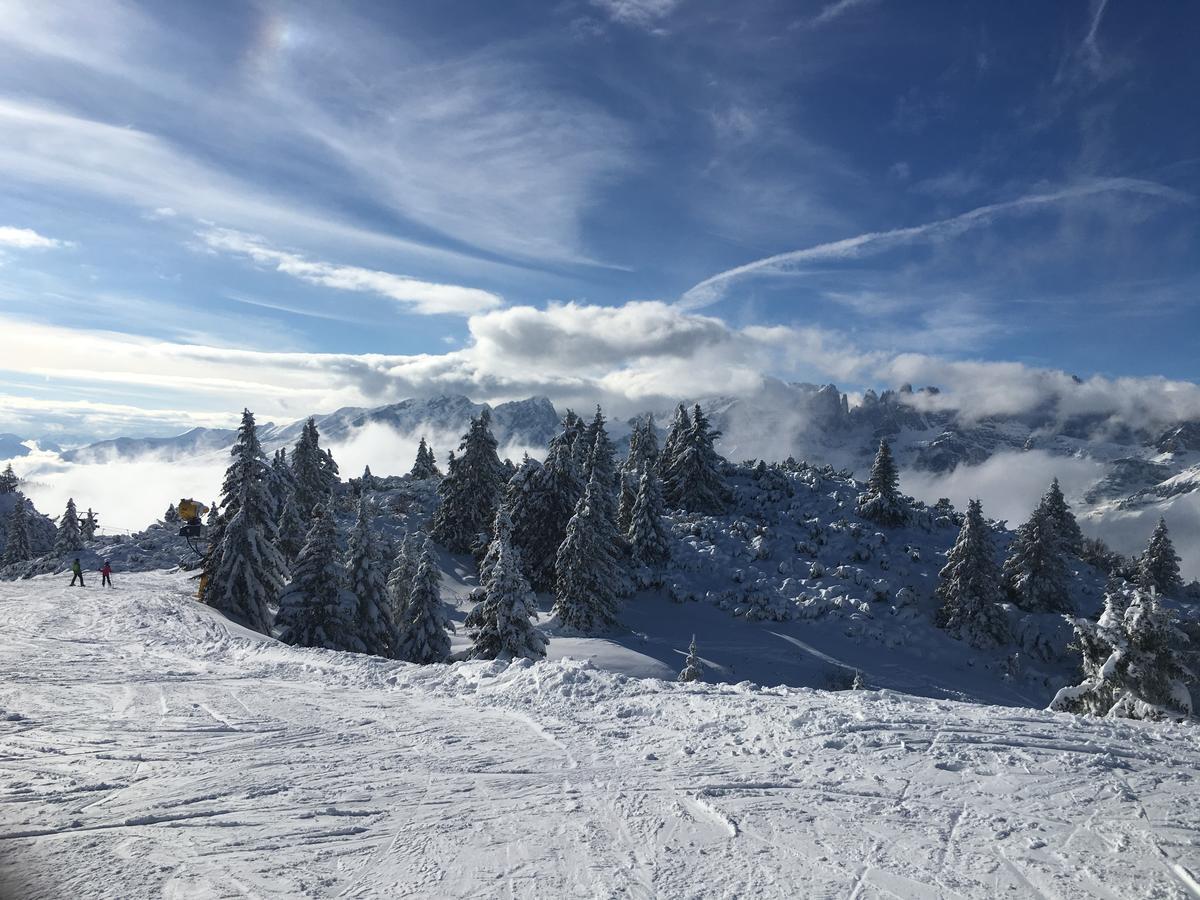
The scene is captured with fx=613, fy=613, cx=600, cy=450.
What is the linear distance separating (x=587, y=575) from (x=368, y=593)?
1227cm

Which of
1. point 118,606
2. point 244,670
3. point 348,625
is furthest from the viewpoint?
point 348,625

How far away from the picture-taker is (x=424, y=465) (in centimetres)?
7556

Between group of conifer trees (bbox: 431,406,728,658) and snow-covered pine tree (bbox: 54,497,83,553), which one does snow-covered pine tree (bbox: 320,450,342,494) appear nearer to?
group of conifer trees (bbox: 431,406,728,658)

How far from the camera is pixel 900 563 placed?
44.8m

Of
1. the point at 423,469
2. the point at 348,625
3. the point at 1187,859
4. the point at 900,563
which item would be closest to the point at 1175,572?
the point at 900,563

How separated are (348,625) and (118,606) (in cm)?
830

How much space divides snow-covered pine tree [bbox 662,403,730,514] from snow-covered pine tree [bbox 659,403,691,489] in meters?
0.43

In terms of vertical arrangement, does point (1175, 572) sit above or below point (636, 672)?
above

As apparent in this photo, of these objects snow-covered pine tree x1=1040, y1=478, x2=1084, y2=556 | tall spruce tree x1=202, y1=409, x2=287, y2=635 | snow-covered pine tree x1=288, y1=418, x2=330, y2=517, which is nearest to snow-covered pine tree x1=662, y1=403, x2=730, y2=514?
snow-covered pine tree x1=1040, y1=478, x2=1084, y2=556

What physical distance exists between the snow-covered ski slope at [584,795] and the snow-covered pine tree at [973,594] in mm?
31328

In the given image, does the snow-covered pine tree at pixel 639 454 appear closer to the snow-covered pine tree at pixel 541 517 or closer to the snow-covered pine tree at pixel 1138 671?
the snow-covered pine tree at pixel 541 517

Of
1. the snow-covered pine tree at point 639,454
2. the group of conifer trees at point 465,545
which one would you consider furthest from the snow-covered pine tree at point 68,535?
the snow-covered pine tree at point 639,454

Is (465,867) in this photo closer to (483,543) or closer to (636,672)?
(636,672)

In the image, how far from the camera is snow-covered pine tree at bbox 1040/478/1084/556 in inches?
1789
